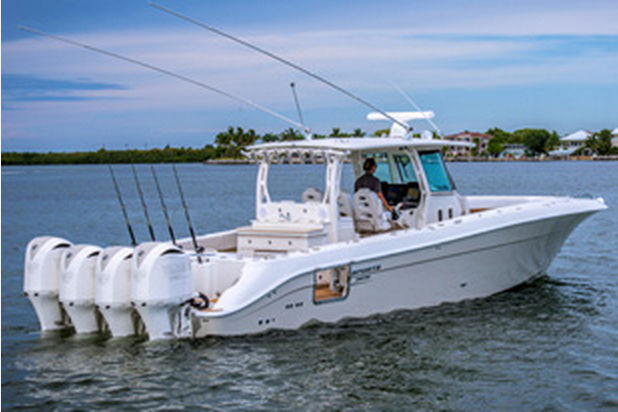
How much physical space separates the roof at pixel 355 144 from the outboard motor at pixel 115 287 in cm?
326

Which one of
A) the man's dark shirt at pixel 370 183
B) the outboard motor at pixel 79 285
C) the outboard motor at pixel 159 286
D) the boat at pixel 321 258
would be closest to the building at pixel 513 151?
the boat at pixel 321 258

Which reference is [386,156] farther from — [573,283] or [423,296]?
[573,283]

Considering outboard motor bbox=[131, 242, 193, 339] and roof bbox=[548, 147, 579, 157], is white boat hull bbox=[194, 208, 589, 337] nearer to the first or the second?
outboard motor bbox=[131, 242, 193, 339]

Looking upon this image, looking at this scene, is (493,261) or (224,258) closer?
(224,258)

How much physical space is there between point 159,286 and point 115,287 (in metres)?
0.55

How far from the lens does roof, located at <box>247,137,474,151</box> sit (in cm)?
1154

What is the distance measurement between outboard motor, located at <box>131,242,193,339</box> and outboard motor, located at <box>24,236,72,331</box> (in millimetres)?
1371

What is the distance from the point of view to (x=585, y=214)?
44.5ft

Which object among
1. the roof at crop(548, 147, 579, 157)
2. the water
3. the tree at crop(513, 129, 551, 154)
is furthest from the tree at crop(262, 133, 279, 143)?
the roof at crop(548, 147, 579, 157)

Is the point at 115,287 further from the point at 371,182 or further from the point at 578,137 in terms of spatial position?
the point at 578,137

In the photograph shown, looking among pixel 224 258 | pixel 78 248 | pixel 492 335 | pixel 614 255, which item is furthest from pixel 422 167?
pixel 614 255

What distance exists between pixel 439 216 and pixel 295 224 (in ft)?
8.31

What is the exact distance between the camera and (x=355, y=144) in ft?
38.2

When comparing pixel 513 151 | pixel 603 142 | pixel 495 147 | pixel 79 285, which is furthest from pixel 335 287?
pixel 513 151
